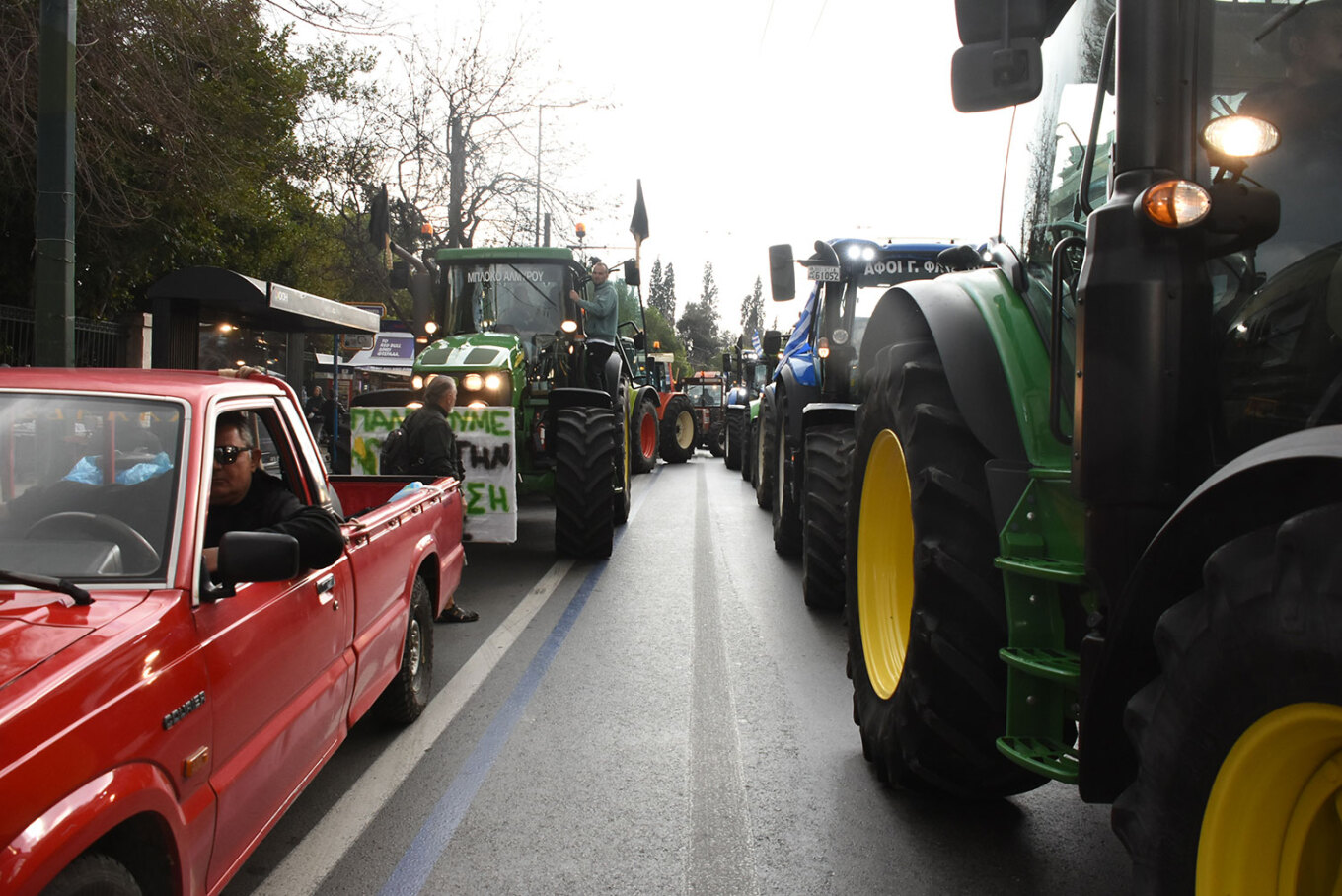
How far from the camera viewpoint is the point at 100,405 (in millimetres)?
3082

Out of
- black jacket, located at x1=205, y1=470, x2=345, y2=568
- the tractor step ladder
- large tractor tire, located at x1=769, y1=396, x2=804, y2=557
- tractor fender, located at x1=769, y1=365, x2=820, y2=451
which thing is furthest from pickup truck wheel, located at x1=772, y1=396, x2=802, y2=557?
the tractor step ladder

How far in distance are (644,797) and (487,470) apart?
487 cm

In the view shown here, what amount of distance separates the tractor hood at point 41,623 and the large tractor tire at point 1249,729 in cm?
221

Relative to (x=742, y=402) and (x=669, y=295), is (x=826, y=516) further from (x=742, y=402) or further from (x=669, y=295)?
(x=669, y=295)

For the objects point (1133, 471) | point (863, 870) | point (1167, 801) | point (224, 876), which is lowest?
point (863, 870)

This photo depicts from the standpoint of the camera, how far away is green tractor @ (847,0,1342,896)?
1.87 meters

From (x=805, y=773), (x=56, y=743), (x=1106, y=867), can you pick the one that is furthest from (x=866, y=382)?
(x=56, y=743)

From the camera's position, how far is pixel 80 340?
46.3ft

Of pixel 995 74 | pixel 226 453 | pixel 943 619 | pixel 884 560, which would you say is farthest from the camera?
pixel 884 560

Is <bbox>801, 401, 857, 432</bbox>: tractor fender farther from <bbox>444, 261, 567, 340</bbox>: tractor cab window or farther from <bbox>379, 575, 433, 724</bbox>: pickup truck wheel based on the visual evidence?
<bbox>444, 261, 567, 340</bbox>: tractor cab window

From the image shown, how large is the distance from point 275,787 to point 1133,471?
2.53m

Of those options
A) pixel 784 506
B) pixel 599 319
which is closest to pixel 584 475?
pixel 784 506

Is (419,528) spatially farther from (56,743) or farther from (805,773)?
(56,743)

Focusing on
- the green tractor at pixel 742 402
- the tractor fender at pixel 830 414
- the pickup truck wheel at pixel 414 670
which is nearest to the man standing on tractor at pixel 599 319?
the tractor fender at pixel 830 414
